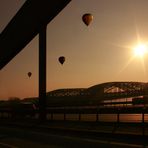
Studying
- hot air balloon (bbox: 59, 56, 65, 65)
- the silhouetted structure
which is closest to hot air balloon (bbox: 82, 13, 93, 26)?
the silhouetted structure

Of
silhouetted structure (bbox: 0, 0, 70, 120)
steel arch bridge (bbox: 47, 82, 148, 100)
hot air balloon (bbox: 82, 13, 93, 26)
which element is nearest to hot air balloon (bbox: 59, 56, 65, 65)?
silhouetted structure (bbox: 0, 0, 70, 120)

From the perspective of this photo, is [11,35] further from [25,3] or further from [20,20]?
[25,3]

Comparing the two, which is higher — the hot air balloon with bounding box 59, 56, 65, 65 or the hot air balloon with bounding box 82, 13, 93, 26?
the hot air balloon with bounding box 82, 13, 93, 26

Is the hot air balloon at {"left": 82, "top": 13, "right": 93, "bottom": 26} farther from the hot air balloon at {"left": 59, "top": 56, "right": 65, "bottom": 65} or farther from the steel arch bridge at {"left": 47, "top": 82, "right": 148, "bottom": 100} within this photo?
the steel arch bridge at {"left": 47, "top": 82, "right": 148, "bottom": 100}

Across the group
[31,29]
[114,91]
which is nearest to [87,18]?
[31,29]

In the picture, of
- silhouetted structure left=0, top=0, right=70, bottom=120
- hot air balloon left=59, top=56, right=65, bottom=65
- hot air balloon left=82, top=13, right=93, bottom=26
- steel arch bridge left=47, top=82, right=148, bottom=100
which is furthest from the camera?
steel arch bridge left=47, top=82, right=148, bottom=100

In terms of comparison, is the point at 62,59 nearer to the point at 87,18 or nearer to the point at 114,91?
the point at 87,18

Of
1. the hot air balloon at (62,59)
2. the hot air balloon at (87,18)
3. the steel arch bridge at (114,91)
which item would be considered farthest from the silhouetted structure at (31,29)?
the steel arch bridge at (114,91)

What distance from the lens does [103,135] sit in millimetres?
16484

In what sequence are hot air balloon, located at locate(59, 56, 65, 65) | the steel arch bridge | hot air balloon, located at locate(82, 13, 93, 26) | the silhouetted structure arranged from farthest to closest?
the steel arch bridge → hot air balloon, located at locate(59, 56, 65, 65) → hot air balloon, located at locate(82, 13, 93, 26) → the silhouetted structure

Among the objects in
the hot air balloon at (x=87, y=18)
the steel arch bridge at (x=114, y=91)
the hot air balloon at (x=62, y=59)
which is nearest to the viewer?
the hot air balloon at (x=87, y=18)

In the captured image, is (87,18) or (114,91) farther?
(114,91)

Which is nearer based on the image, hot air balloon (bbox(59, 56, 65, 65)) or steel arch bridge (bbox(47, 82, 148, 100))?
hot air balloon (bbox(59, 56, 65, 65))

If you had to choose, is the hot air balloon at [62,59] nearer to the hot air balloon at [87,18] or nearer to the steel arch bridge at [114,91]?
the hot air balloon at [87,18]
